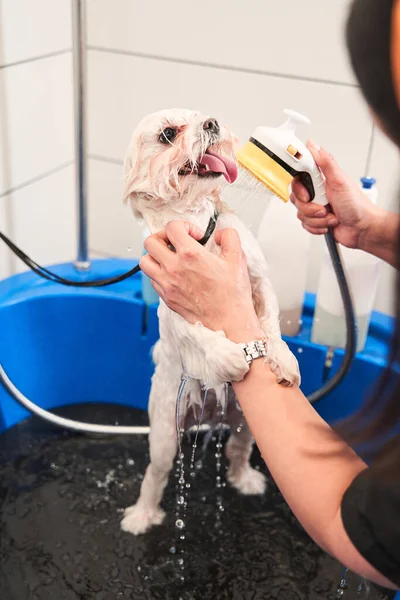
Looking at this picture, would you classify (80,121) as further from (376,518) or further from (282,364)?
(376,518)

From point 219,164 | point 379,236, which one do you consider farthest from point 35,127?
point 379,236

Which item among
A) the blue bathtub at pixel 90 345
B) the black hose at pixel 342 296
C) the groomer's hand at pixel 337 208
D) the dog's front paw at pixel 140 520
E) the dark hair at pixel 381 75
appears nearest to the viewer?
the dark hair at pixel 381 75

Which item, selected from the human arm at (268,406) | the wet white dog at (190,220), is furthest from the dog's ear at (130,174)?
the human arm at (268,406)

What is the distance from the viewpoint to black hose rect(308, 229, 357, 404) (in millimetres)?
1166

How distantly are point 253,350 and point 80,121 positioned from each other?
2.67 feet

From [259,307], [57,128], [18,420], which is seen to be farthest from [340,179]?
[18,420]

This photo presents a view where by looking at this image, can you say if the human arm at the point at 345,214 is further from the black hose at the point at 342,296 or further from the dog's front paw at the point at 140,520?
the dog's front paw at the point at 140,520

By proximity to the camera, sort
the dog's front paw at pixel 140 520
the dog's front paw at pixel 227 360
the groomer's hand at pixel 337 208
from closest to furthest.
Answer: the dog's front paw at pixel 227 360, the groomer's hand at pixel 337 208, the dog's front paw at pixel 140 520

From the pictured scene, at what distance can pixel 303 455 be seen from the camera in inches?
29.3

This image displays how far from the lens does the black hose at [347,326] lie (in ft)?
3.83

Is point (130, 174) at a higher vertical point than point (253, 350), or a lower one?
higher

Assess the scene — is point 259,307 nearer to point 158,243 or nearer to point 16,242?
point 158,243

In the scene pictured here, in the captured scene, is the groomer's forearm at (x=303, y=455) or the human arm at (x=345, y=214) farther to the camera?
the human arm at (x=345, y=214)

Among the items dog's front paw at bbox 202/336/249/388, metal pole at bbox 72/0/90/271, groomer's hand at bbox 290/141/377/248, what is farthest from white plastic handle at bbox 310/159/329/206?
metal pole at bbox 72/0/90/271
